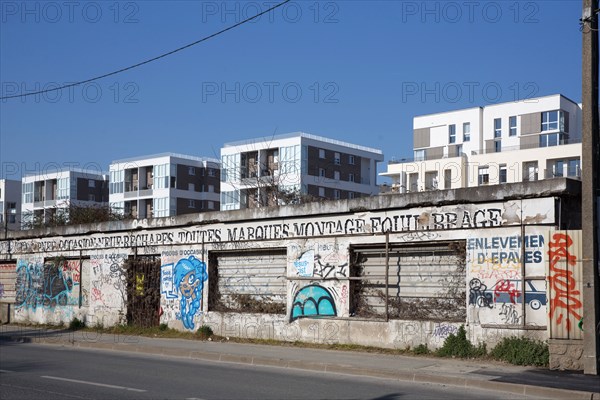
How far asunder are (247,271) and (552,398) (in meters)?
10.8

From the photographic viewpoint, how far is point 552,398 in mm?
11430

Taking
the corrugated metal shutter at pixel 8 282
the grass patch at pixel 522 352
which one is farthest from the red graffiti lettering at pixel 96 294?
the grass patch at pixel 522 352

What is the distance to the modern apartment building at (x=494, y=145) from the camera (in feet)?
230

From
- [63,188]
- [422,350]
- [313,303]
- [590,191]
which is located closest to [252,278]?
[313,303]

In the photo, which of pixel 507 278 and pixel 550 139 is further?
pixel 550 139

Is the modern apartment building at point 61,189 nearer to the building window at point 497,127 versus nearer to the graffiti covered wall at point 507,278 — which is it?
the building window at point 497,127

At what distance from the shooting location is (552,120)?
7431 centimetres

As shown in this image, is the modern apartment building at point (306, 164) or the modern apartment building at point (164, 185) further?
the modern apartment building at point (164, 185)

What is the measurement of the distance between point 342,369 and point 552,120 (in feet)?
216

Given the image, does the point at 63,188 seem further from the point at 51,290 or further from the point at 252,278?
A: the point at 252,278

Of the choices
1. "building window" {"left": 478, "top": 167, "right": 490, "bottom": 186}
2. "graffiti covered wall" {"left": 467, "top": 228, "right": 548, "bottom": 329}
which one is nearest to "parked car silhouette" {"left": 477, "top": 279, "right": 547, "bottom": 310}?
"graffiti covered wall" {"left": 467, "top": 228, "right": 548, "bottom": 329}

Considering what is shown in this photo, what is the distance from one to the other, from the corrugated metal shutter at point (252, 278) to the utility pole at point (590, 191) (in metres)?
8.66

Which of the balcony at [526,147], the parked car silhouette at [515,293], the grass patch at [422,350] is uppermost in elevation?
the balcony at [526,147]

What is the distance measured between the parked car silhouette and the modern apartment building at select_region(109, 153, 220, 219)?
7687 centimetres
